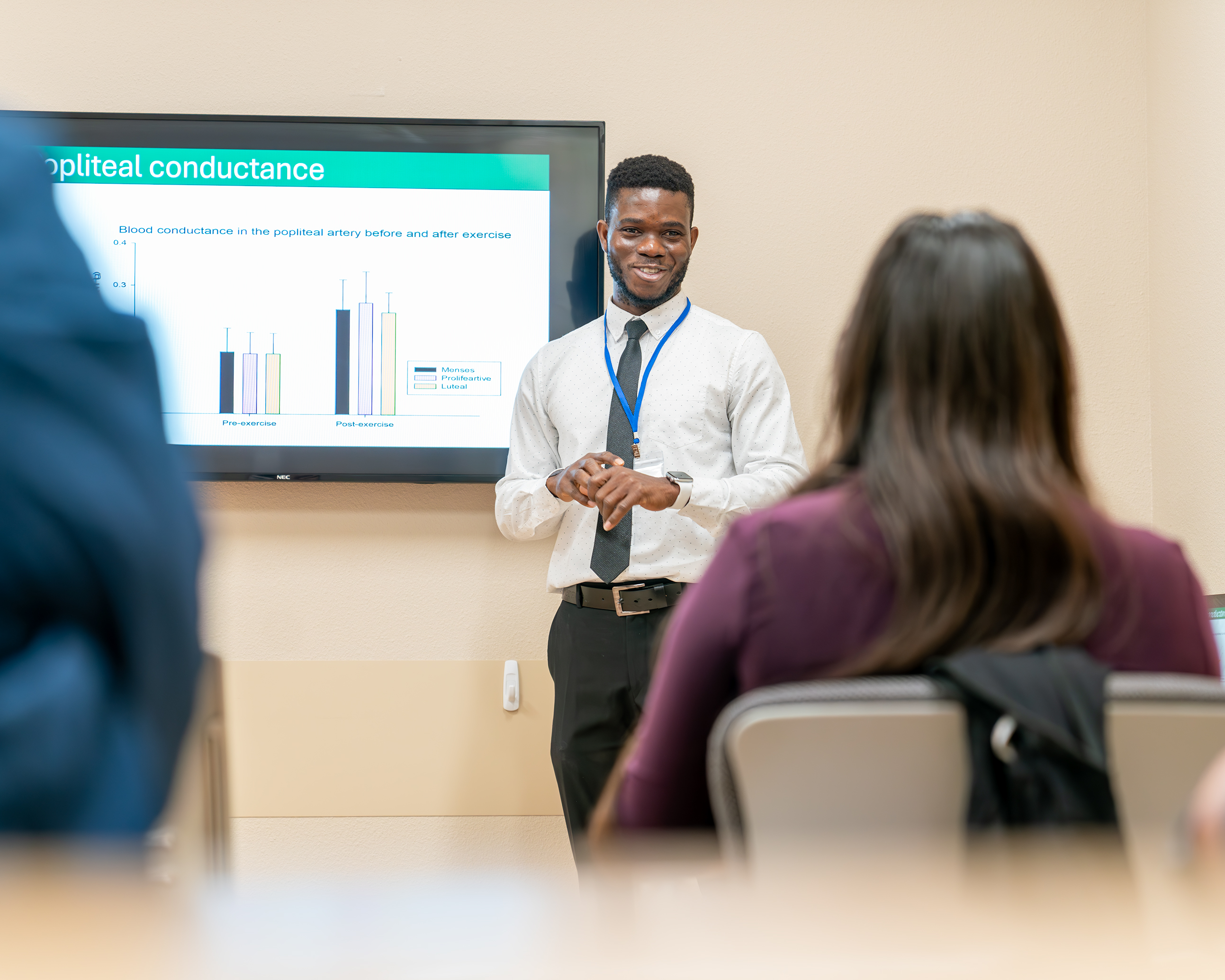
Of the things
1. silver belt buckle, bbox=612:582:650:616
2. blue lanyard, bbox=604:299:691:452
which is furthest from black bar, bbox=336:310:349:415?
silver belt buckle, bbox=612:582:650:616

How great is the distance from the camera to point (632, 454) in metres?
2.52

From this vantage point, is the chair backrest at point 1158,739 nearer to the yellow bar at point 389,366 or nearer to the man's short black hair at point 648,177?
the man's short black hair at point 648,177

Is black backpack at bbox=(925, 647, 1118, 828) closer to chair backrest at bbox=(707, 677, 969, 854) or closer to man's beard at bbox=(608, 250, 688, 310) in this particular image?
chair backrest at bbox=(707, 677, 969, 854)

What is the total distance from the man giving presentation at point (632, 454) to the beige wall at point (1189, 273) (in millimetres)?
1222

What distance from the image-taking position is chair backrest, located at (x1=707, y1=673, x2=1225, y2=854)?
76 cm

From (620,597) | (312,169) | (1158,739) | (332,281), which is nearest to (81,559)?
(1158,739)

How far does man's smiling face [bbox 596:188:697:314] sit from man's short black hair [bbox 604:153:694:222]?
0.5 inches

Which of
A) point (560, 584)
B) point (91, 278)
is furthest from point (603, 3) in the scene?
point (91, 278)

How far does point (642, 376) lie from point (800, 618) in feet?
5.73

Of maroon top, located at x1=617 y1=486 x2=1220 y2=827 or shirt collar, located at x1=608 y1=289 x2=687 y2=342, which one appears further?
shirt collar, located at x1=608 y1=289 x2=687 y2=342

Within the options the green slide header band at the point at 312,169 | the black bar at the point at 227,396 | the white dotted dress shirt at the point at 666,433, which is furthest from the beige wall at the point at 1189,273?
the black bar at the point at 227,396

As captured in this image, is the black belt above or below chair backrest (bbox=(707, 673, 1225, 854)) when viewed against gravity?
below

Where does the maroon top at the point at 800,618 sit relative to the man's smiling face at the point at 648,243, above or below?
below

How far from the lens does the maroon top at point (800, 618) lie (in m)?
0.88
